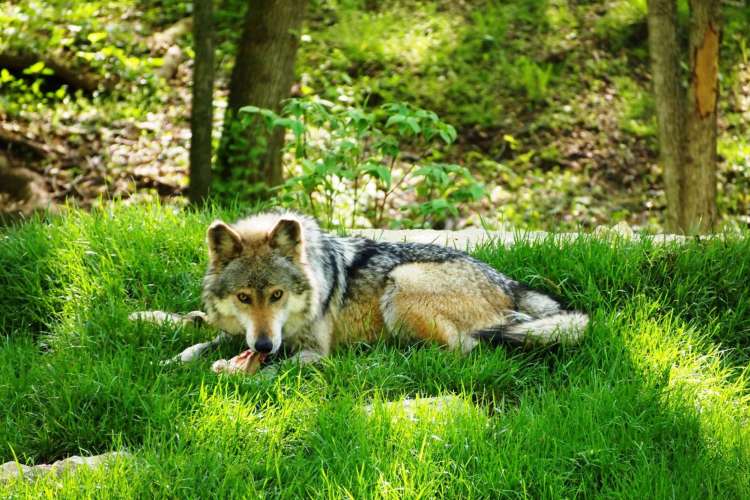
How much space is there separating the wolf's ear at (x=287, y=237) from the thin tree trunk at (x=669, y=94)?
5094 mm

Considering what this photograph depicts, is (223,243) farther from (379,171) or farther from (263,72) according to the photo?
(263,72)

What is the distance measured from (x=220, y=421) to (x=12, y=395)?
4.23 feet

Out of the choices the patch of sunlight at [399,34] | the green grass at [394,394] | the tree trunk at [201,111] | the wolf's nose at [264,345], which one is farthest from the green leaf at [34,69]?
the wolf's nose at [264,345]

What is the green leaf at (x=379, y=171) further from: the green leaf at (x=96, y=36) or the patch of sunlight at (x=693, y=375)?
the green leaf at (x=96, y=36)

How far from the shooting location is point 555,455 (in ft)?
14.0

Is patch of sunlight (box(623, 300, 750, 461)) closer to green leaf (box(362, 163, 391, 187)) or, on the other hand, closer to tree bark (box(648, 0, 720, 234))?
green leaf (box(362, 163, 391, 187))

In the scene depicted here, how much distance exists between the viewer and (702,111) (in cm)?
877

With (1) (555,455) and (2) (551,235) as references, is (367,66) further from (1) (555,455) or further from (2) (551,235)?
(1) (555,455)

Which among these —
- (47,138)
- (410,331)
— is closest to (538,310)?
(410,331)

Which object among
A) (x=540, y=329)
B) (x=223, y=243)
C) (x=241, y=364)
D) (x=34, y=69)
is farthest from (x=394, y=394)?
(x=34, y=69)

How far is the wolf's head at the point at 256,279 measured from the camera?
5.15 metres

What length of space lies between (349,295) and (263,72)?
5151 millimetres

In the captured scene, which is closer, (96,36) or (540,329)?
(540,329)

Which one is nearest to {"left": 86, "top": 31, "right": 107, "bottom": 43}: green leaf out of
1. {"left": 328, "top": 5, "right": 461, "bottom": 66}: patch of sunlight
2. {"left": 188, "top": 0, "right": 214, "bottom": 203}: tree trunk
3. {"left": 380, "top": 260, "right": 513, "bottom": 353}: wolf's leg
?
{"left": 328, "top": 5, "right": 461, "bottom": 66}: patch of sunlight
